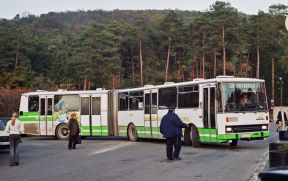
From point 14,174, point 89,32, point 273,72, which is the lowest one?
point 14,174

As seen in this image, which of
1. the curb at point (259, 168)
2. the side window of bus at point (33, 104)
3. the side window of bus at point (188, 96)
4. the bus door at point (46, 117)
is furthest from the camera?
the side window of bus at point (33, 104)

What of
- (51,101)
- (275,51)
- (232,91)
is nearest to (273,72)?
(275,51)

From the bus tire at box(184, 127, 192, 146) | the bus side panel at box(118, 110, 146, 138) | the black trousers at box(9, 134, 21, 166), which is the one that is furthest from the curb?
the bus side panel at box(118, 110, 146, 138)

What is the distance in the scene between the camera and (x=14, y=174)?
14219mm

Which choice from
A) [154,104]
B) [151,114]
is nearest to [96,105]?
[151,114]

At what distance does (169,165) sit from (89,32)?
246ft

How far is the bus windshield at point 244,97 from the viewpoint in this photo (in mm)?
20672

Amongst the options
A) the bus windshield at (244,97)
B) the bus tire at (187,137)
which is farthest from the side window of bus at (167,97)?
the bus windshield at (244,97)

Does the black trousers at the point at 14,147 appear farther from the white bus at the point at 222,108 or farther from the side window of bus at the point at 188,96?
the side window of bus at the point at 188,96

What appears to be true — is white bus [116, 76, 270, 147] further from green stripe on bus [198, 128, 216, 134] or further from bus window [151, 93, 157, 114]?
bus window [151, 93, 157, 114]

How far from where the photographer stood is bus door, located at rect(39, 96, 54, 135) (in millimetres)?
30312

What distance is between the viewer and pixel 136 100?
27.4 metres

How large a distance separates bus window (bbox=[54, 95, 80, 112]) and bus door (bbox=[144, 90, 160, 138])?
5405 millimetres

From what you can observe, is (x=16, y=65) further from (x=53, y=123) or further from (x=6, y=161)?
(x=6, y=161)
